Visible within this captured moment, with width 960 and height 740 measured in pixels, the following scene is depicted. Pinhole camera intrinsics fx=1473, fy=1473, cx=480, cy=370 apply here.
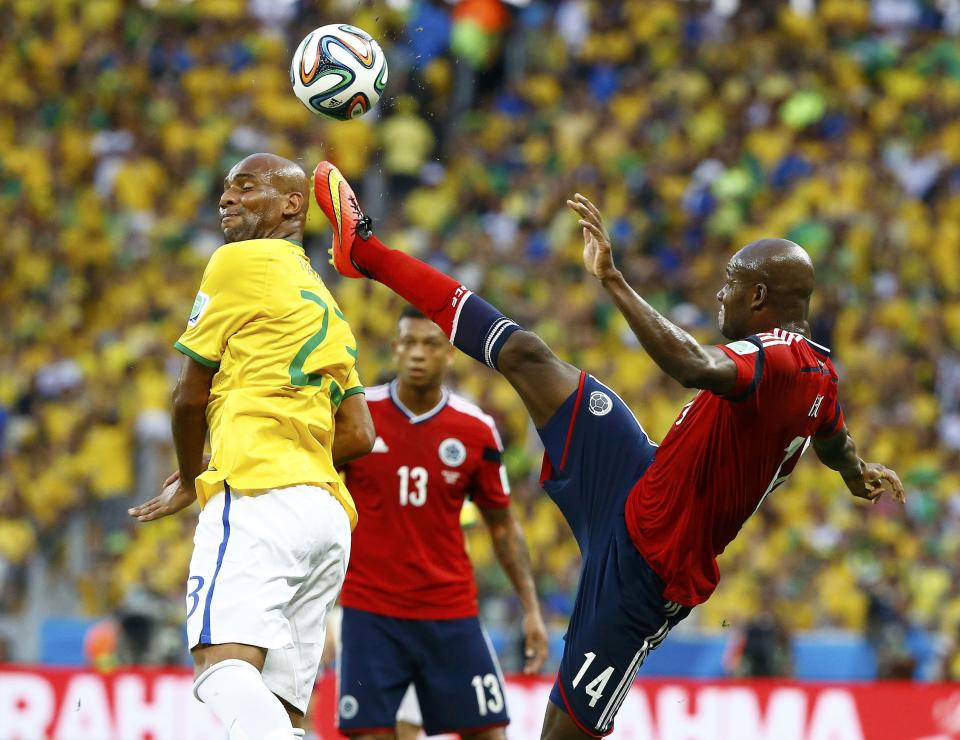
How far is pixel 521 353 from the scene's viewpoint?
607cm

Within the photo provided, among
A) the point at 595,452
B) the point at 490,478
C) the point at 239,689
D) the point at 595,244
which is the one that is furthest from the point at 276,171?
the point at 490,478

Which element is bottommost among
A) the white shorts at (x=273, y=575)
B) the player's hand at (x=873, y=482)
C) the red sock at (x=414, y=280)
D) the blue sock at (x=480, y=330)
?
the white shorts at (x=273, y=575)

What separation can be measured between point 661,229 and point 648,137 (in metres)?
1.40

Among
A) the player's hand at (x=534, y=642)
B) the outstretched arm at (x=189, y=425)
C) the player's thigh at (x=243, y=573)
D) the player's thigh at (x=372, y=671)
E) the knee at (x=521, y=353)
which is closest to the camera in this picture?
the player's thigh at (x=243, y=573)

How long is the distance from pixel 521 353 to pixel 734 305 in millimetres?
887

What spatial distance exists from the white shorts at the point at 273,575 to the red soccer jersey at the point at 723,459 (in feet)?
4.60

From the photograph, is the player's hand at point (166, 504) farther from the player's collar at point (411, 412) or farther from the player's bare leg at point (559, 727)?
the player's collar at point (411, 412)

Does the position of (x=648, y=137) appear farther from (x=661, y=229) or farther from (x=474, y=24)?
(x=474, y=24)

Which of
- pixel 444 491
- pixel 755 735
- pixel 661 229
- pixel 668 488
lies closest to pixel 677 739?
pixel 755 735

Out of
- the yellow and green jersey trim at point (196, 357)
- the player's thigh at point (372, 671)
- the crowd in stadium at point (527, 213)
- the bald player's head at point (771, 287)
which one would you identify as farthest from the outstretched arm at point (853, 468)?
the crowd in stadium at point (527, 213)

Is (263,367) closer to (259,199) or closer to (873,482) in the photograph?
(259,199)

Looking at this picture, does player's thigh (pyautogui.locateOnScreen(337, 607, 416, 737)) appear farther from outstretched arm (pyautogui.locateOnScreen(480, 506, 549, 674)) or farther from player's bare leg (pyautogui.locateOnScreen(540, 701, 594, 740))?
player's bare leg (pyautogui.locateOnScreen(540, 701, 594, 740))

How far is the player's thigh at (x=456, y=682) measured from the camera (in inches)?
293

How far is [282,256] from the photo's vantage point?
17.7ft
